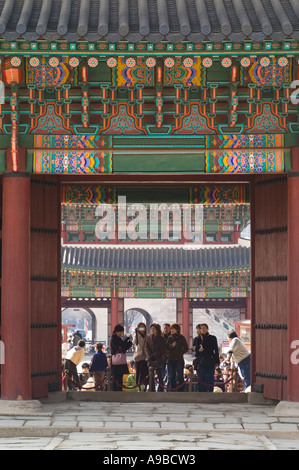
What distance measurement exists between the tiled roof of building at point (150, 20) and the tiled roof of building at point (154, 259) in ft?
78.2

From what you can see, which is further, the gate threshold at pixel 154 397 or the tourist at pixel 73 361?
the tourist at pixel 73 361

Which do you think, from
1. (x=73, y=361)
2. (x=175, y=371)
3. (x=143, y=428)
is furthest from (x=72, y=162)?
(x=73, y=361)

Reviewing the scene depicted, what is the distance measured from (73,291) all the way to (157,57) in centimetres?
2533

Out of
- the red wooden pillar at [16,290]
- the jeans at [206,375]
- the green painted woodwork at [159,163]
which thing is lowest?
the jeans at [206,375]

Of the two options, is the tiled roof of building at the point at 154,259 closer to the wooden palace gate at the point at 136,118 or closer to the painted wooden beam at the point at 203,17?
the wooden palace gate at the point at 136,118

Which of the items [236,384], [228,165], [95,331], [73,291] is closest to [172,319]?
[95,331]

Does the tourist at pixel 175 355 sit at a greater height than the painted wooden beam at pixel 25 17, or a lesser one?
lesser

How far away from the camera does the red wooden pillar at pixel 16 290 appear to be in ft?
41.8

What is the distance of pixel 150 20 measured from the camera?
40.2 ft

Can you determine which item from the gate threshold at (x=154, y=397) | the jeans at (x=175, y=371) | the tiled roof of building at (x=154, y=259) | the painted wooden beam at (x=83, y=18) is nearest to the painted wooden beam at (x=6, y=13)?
the painted wooden beam at (x=83, y=18)

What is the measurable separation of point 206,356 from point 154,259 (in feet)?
69.4

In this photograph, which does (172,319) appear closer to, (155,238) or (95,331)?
(95,331)

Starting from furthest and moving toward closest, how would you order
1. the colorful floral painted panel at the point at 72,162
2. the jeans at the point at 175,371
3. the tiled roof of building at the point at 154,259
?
the tiled roof of building at the point at 154,259 < the jeans at the point at 175,371 < the colorful floral painted panel at the point at 72,162

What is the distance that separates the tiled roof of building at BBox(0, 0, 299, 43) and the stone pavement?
501 cm
